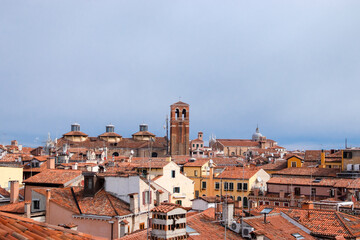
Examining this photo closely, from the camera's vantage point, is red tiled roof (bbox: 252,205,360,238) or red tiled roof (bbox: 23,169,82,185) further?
red tiled roof (bbox: 23,169,82,185)

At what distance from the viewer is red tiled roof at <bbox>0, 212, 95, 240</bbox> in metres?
5.61

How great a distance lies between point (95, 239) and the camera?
6.58 meters

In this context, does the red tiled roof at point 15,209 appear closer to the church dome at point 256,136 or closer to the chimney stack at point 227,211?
the chimney stack at point 227,211

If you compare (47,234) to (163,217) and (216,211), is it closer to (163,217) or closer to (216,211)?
(163,217)

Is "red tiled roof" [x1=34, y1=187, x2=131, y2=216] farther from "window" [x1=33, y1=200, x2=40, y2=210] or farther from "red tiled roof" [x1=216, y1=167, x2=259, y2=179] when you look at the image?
"red tiled roof" [x1=216, y1=167, x2=259, y2=179]

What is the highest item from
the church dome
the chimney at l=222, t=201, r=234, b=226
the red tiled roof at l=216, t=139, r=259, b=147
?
the church dome

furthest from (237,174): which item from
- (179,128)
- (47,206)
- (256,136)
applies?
(256,136)

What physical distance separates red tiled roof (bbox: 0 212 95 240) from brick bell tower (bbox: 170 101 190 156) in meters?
86.7

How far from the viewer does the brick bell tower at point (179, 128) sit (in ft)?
307

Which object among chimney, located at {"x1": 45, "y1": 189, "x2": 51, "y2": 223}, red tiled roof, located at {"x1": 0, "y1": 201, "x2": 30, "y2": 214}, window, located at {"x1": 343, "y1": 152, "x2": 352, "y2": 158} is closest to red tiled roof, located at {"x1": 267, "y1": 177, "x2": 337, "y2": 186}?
window, located at {"x1": 343, "y1": 152, "x2": 352, "y2": 158}

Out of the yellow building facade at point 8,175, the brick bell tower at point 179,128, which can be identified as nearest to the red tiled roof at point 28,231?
the yellow building facade at point 8,175

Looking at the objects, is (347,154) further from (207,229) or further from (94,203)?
(207,229)

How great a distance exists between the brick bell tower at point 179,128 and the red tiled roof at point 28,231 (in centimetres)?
8670

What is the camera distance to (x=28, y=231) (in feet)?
19.5
